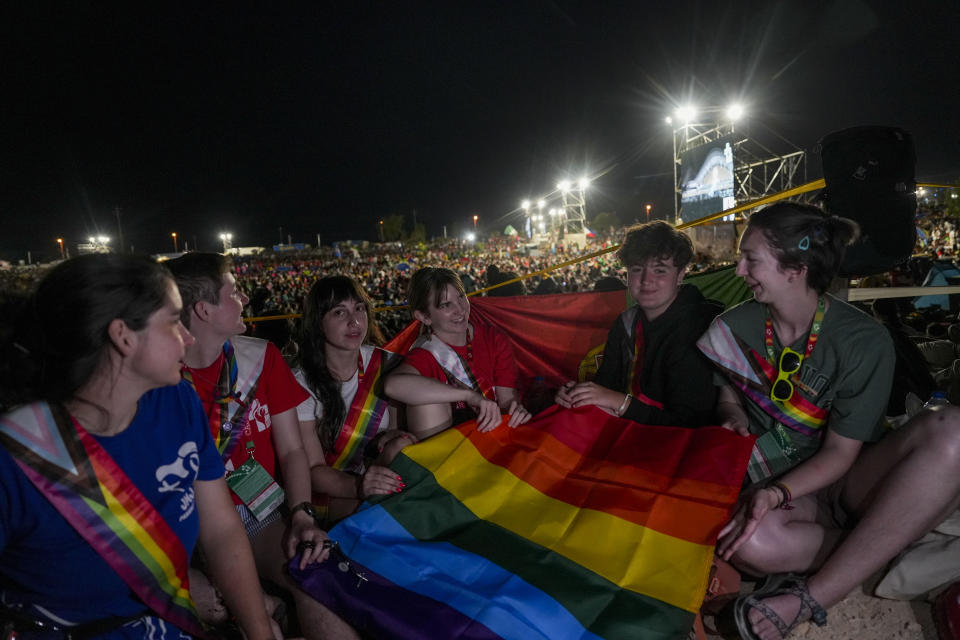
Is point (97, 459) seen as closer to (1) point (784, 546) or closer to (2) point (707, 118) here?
(1) point (784, 546)

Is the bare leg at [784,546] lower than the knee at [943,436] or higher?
lower

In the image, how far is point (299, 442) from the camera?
261 centimetres

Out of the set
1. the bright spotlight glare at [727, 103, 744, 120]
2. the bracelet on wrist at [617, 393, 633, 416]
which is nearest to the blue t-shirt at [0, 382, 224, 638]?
the bracelet on wrist at [617, 393, 633, 416]

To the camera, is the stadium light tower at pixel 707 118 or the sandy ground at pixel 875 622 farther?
the stadium light tower at pixel 707 118

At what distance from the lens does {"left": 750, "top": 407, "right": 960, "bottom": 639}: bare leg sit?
69.7 inches

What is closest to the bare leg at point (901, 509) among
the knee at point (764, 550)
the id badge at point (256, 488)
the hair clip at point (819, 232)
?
the knee at point (764, 550)

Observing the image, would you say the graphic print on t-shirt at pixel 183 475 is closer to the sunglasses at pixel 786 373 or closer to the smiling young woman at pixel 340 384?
the smiling young woman at pixel 340 384

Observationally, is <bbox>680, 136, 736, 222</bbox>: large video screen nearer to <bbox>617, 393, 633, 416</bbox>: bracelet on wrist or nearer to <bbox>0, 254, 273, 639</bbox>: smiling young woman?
<bbox>617, 393, 633, 416</bbox>: bracelet on wrist

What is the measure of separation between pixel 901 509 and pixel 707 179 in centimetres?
3216

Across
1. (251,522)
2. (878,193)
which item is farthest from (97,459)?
(878,193)

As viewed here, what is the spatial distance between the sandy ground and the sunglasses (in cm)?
85

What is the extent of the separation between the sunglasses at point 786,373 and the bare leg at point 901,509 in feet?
1.37

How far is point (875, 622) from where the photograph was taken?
194cm

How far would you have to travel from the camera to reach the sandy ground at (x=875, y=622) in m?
1.89
